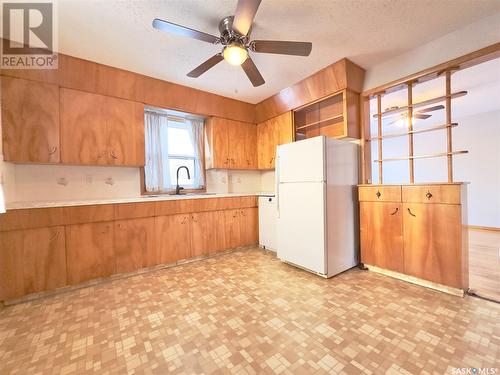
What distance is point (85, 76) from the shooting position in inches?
101

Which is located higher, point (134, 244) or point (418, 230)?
point (418, 230)

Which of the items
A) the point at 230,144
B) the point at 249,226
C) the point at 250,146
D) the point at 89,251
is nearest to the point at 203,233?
the point at 249,226

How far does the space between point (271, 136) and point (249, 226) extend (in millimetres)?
1612

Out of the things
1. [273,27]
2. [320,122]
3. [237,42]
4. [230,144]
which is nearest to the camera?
[237,42]

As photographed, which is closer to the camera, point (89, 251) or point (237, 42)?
point (237, 42)

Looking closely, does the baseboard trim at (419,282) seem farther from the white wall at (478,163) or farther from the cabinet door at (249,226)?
the white wall at (478,163)

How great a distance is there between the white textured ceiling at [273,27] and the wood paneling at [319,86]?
105 millimetres

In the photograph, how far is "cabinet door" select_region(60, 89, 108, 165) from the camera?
98.0 inches

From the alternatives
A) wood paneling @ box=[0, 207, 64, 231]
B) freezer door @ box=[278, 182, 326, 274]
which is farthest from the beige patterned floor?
wood paneling @ box=[0, 207, 64, 231]

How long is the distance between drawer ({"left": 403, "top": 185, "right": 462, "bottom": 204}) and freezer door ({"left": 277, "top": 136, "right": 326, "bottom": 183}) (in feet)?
2.86

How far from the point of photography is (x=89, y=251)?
2.37 meters

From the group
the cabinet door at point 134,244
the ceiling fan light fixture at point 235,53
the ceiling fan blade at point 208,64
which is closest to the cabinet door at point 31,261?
the cabinet door at point 134,244

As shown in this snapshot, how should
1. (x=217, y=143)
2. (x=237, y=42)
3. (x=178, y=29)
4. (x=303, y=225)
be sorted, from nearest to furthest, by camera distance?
1. (x=178, y=29)
2. (x=237, y=42)
3. (x=303, y=225)
4. (x=217, y=143)

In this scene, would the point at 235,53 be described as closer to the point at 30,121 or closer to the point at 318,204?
the point at 318,204
